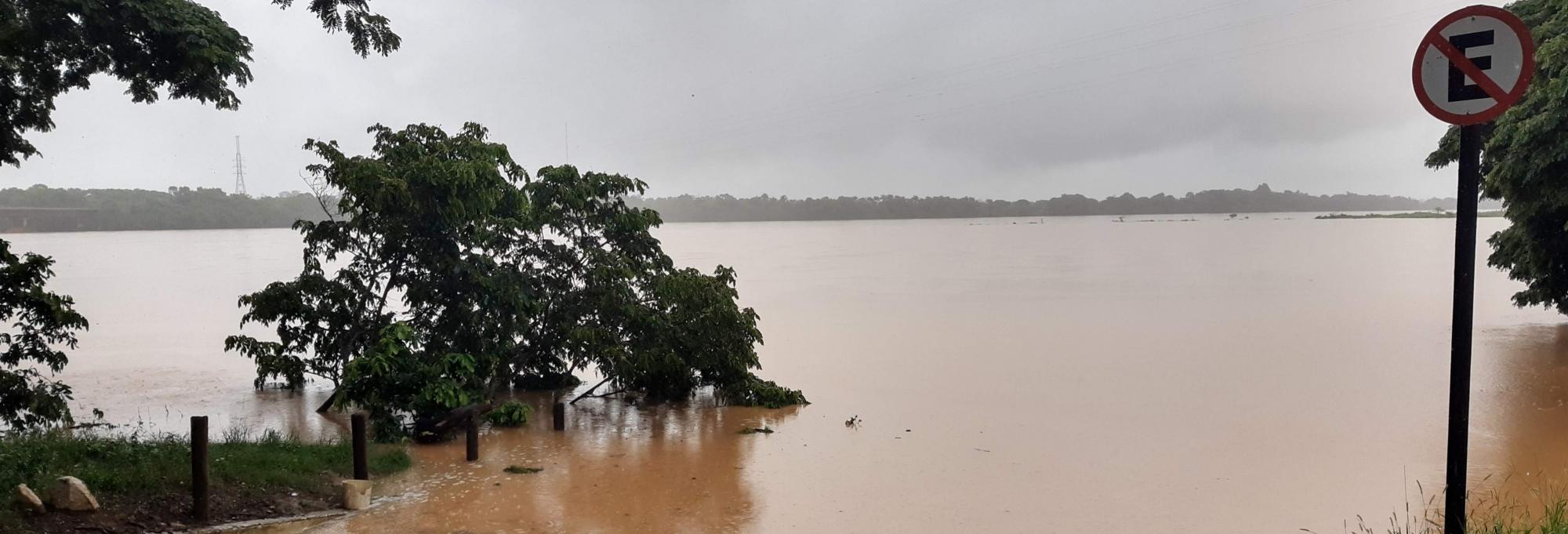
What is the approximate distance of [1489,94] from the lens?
12.8ft

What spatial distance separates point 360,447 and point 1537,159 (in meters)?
12.1

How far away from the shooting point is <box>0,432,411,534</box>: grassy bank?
18.7 ft

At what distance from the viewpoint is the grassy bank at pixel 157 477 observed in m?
5.71

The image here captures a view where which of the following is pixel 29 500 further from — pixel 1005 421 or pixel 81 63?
pixel 1005 421

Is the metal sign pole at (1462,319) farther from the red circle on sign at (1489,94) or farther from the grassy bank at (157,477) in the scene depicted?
the grassy bank at (157,477)

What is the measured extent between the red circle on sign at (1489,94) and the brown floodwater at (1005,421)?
4.08 m

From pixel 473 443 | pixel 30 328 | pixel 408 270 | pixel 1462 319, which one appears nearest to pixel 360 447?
pixel 473 443

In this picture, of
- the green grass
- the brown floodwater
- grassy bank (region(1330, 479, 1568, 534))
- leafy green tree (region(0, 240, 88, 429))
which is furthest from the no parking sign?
leafy green tree (region(0, 240, 88, 429))

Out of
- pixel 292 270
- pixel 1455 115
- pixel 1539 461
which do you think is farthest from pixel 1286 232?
pixel 1455 115

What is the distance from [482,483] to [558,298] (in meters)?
4.57

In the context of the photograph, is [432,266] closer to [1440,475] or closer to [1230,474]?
[1230,474]

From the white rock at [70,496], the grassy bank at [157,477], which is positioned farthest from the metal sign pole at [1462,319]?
the white rock at [70,496]

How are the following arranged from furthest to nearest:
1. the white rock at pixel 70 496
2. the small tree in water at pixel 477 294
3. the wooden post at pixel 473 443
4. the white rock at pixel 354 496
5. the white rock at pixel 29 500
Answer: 1. the small tree in water at pixel 477 294
2. the wooden post at pixel 473 443
3. the white rock at pixel 354 496
4. the white rock at pixel 70 496
5. the white rock at pixel 29 500

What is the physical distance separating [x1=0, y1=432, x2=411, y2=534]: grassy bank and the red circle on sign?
6697 millimetres
